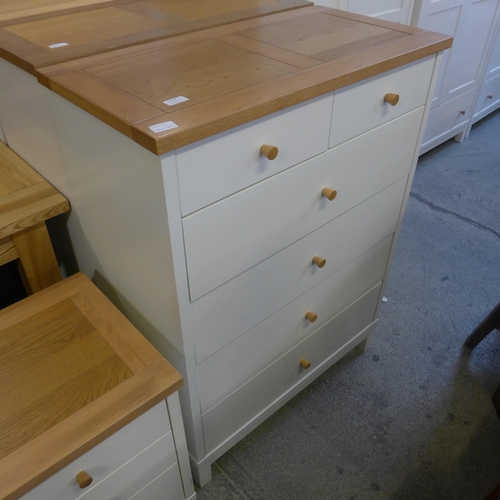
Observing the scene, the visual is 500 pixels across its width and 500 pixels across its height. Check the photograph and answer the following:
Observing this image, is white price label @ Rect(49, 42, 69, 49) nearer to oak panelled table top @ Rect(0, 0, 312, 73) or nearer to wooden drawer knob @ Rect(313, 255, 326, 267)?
oak panelled table top @ Rect(0, 0, 312, 73)

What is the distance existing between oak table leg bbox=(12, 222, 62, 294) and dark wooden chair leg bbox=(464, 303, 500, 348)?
1.24 m

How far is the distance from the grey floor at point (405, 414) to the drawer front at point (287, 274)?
48 centimetres

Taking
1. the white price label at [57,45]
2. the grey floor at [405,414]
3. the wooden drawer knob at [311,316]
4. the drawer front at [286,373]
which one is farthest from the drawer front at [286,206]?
the grey floor at [405,414]

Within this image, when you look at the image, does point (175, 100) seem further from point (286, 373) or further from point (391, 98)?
point (286, 373)

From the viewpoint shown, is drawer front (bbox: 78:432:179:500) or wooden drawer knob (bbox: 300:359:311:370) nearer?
drawer front (bbox: 78:432:179:500)

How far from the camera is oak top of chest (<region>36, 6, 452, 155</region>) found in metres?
0.66

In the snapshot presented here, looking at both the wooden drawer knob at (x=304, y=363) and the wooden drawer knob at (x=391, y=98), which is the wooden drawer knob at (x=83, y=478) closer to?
the wooden drawer knob at (x=304, y=363)

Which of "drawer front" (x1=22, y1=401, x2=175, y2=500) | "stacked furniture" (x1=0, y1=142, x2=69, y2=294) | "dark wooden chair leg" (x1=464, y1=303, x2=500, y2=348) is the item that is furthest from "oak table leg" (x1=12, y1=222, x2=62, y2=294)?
"dark wooden chair leg" (x1=464, y1=303, x2=500, y2=348)

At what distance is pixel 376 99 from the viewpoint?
91cm

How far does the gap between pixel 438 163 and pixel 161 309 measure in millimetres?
2054

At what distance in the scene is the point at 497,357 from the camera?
1.52 metres

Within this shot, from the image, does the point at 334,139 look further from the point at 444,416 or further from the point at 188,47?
the point at 444,416

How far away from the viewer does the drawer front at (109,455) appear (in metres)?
0.74

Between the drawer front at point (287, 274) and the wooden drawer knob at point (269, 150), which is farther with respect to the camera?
the drawer front at point (287, 274)
